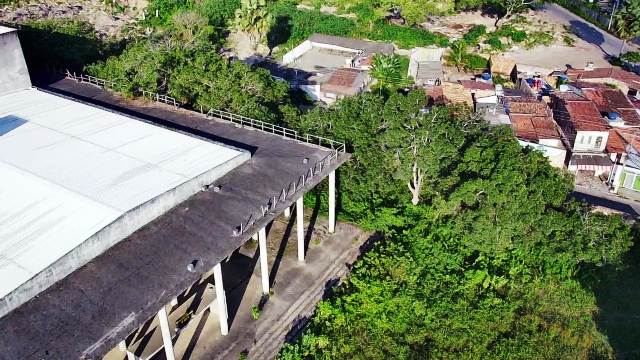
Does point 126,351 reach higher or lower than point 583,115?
lower

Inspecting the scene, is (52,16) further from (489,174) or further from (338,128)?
(489,174)

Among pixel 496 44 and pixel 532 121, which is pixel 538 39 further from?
pixel 532 121

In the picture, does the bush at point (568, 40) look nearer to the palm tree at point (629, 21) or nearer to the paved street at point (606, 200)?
the palm tree at point (629, 21)

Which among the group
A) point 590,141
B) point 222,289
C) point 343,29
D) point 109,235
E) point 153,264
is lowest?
point 590,141

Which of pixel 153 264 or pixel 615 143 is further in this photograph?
pixel 615 143

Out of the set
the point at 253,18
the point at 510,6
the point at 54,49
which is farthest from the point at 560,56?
the point at 54,49

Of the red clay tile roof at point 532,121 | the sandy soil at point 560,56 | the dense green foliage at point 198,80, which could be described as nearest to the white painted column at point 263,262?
the dense green foliage at point 198,80

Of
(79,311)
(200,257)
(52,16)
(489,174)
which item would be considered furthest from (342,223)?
(52,16)
